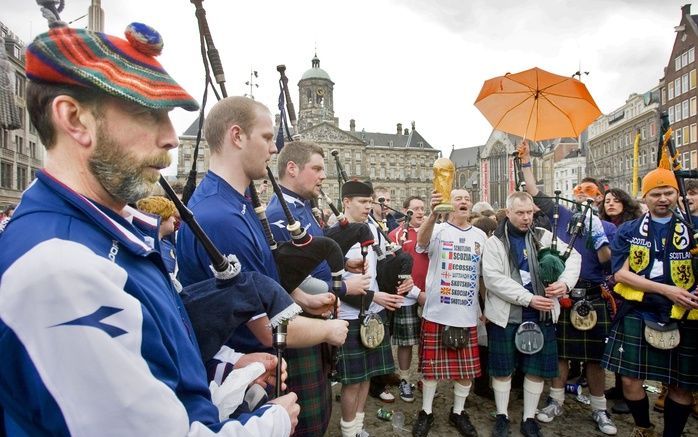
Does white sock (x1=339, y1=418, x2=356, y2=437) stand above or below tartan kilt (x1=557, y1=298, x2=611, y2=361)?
below

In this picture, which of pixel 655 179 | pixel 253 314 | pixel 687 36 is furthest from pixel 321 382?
pixel 687 36

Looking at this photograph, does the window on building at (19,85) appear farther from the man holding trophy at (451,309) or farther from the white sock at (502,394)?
the white sock at (502,394)

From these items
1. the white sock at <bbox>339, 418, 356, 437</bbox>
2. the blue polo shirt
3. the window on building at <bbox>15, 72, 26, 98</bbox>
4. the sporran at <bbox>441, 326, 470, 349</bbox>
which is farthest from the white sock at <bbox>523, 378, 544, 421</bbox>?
the window on building at <bbox>15, 72, 26, 98</bbox>

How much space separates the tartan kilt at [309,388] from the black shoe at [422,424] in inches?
72.7

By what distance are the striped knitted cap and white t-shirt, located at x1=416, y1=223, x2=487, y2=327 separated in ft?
12.7

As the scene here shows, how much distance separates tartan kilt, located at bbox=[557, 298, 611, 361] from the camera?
482 centimetres

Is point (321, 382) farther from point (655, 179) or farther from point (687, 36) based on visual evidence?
point (687, 36)

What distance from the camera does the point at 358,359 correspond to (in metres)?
4.11

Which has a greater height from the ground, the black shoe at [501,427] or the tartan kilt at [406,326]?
the tartan kilt at [406,326]

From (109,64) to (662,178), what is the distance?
15.2 feet

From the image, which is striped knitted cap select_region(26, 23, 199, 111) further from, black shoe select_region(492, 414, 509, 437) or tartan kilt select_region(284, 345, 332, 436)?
black shoe select_region(492, 414, 509, 437)

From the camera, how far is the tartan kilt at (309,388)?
112 inches

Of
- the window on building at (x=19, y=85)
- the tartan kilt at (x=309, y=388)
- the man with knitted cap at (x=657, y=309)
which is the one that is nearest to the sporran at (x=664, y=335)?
the man with knitted cap at (x=657, y=309)

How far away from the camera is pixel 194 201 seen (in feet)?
7.41
